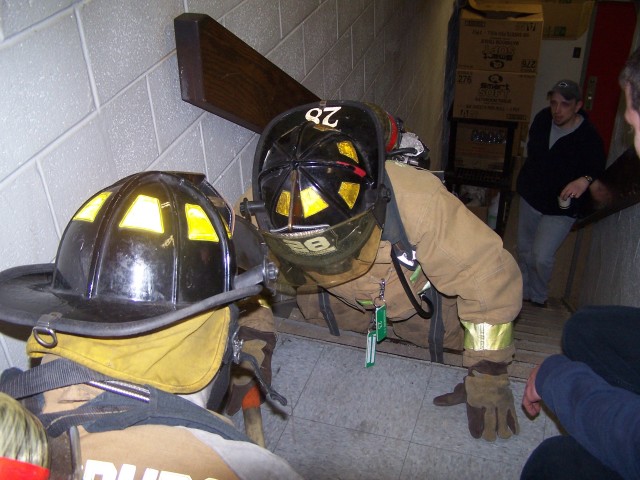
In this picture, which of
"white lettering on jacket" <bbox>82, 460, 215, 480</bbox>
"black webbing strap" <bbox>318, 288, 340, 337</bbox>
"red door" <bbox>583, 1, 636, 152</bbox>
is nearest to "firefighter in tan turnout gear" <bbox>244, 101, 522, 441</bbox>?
"black webbing strap" <bbox>318, 288, 340, 337</bbox>

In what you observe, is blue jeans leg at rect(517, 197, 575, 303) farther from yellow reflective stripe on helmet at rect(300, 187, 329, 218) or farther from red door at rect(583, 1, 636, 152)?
red door at rect(583, 1, 636, 152)

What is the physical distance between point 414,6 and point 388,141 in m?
3.44

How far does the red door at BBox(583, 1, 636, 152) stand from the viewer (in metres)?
7.21

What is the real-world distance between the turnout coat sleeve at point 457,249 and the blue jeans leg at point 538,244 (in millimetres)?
2513

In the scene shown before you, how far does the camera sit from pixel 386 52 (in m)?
4.45

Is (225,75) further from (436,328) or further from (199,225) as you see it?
(436,328)

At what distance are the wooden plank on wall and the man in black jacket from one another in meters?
2.55

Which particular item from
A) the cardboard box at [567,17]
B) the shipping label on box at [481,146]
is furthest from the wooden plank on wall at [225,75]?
the cardboard box at [567,17]

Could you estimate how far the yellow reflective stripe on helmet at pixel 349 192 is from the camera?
192 cm

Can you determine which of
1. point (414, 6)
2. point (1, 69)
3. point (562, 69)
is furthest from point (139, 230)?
point (562, 69)

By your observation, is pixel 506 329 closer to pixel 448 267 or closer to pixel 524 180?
pixel 448 267

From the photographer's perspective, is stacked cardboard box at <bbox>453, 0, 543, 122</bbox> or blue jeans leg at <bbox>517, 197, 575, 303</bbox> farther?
A: stacked cardboard box at <bbox>453, 0, 543, 122</bbox>

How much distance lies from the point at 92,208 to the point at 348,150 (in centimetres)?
93

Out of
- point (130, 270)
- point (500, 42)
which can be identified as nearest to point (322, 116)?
point (130, 270)
